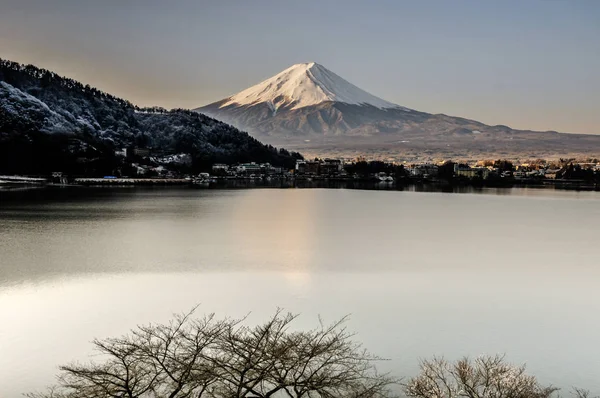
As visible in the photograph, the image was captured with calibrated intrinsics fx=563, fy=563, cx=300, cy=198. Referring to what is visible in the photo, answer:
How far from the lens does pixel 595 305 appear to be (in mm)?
5359

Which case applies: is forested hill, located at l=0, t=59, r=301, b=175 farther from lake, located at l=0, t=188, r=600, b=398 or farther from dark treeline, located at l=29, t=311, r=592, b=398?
dark treeline, located at l=29, t=311, r=592, b=398

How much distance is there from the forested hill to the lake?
2427 centimetres

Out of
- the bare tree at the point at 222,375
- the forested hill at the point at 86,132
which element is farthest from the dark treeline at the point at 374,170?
the bare tree at the point at 222,375

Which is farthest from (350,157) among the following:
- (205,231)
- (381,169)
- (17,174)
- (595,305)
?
(595,305)

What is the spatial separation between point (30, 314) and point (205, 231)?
635 cm

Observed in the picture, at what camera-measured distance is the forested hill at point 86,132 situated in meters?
35.0

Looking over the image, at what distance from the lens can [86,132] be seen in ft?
144

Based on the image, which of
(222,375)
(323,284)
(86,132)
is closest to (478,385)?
(222,375)

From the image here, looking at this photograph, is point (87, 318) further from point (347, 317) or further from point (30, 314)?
point (347, 317)

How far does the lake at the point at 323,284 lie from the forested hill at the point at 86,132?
24.3 metres

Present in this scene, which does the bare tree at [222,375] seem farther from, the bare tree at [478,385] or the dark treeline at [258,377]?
the bare tree at [478,385]

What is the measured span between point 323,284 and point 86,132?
41826 mm

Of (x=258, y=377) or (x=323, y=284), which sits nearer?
(x=258, y=377)

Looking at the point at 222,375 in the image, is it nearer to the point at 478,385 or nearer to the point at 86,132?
the point at 478,385
